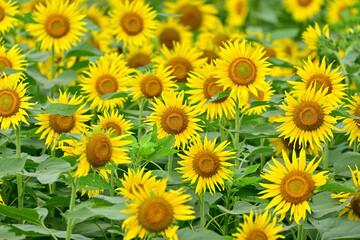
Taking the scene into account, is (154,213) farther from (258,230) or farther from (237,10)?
(237,10)

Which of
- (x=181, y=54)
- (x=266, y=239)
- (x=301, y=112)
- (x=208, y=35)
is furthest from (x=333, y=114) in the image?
(x=208, y=35)

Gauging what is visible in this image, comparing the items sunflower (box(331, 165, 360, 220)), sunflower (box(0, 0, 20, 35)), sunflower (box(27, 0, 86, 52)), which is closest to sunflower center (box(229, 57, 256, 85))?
sunflower (box(331, 165, 360, 220))

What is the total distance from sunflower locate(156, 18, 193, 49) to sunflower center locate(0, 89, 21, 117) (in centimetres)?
199

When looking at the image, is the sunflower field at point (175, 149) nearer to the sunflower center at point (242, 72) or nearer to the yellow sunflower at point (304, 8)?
the sunflower center at point (242, 72)

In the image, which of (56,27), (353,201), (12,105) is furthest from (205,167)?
(56,27)

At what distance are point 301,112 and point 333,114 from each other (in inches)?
6.0

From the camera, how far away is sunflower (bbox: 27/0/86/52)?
328cm

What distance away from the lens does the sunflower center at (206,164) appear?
221 cm

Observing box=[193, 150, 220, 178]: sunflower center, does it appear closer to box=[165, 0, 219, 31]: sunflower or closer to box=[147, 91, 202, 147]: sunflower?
box=[147, 91, 202, 147]: sunflower

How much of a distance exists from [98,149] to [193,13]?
2.98 metres

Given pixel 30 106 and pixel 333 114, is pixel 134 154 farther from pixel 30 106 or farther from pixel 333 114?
pixel 333 114

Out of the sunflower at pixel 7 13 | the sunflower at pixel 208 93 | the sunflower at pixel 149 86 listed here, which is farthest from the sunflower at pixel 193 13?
the sunflower at pixel 208 93

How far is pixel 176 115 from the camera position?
96.9 inches

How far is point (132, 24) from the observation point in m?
3.62
